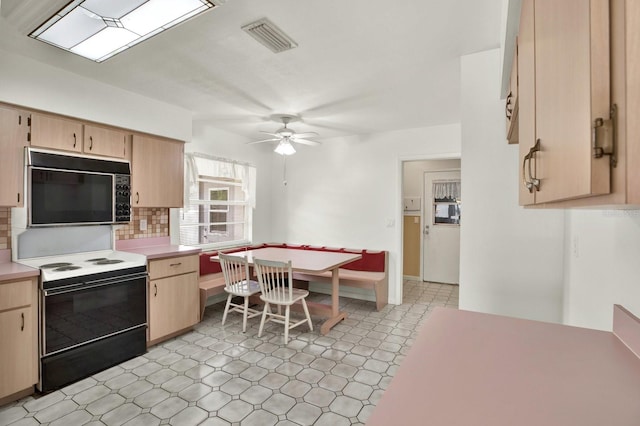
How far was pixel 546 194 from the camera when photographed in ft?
2.31

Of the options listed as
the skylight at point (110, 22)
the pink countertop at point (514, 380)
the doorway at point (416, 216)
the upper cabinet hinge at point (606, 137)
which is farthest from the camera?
the doorway at point (416, 216)

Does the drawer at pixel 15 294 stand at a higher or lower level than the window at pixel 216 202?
lower

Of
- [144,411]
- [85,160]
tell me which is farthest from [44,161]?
[144,411]

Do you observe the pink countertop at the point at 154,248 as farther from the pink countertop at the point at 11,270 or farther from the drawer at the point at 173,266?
the pink countertop at the point at 11,270

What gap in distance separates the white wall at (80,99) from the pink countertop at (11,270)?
121 cm

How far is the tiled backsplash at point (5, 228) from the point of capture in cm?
250

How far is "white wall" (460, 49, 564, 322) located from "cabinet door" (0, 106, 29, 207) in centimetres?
329

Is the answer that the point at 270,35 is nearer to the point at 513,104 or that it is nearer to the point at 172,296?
the point at 513,104

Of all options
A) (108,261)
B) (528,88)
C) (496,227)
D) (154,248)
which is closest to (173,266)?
(154,248)

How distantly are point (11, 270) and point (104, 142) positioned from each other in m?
1.27

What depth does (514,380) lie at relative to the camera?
842 mm

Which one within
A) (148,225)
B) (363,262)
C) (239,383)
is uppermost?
(148,225)

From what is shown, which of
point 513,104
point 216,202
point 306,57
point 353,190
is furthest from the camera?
point 353,190

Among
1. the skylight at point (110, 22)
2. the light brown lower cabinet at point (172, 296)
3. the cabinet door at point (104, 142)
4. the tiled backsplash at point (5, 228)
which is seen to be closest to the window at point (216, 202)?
the light brown lower cabinet at point (172, 296)
